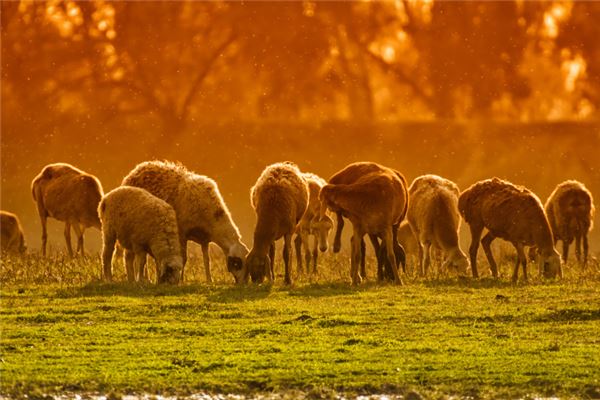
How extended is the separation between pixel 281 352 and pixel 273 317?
2.84m

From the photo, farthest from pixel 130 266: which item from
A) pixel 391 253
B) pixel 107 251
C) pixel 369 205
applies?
pixel 391 253

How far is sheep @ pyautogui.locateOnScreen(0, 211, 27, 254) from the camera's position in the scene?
37219 mm

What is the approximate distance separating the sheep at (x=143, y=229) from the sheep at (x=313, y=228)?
14.1 ft

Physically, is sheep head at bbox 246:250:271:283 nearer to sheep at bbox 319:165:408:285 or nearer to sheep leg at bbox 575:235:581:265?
sheep at bbox 319:165:408:285

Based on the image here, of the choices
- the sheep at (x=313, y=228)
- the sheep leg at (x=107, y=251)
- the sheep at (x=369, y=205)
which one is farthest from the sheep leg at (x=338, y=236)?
the sheep leg at (x=107, y=251)

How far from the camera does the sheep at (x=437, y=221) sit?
84.5 feet

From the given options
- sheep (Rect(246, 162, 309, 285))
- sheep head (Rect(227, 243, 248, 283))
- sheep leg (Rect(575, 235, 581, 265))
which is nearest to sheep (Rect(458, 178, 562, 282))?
sheep (Rect(246, 162, 309, 285))

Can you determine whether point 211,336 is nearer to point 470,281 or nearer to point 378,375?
point 378,375

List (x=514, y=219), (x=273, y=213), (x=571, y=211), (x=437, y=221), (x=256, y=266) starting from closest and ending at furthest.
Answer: (x=256, y=266)
(x=273, y=213)
(x=514, y=219)
(x=437, y=221)
(x=571, y=211)

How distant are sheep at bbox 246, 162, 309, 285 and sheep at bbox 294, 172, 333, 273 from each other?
8.08 ft

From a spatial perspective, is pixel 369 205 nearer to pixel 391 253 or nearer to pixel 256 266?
pixel 391 253

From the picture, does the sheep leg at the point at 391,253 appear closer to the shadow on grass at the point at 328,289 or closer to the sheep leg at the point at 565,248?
the shadow on grass at the point at 328,289

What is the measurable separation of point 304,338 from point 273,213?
20.0 ft

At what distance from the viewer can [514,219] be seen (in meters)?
24.4
